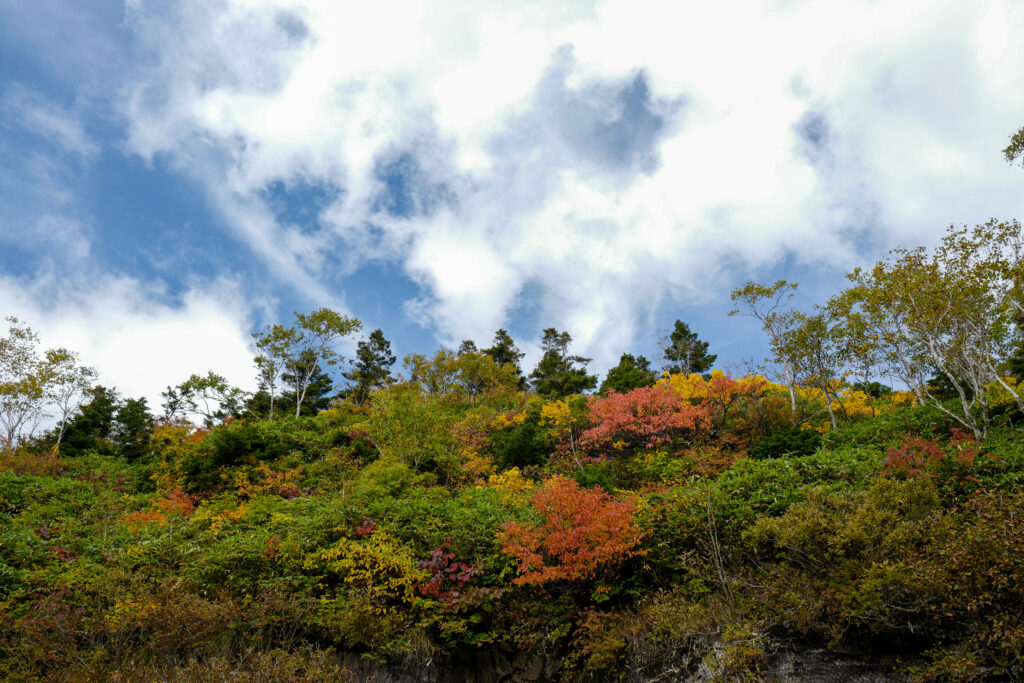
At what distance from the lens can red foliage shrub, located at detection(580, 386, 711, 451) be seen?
1526 cm

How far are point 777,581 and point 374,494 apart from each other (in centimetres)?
868

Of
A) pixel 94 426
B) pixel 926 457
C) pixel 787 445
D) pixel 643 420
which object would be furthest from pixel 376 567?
pixel 94 426

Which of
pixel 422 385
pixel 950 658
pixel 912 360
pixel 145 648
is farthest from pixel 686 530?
pixel 422 385

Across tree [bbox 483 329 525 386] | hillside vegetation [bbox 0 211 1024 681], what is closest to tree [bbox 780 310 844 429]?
hillside vegetation [bbox 0 211 1024 681]

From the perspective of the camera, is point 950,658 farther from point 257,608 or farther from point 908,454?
point 257,608

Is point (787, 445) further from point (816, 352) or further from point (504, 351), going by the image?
point (504, 351)

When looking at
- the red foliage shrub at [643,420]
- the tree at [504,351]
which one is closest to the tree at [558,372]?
the tree at [504,351]

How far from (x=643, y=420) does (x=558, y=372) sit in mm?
20438

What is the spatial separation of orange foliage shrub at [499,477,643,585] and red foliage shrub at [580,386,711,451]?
6167 millimetres

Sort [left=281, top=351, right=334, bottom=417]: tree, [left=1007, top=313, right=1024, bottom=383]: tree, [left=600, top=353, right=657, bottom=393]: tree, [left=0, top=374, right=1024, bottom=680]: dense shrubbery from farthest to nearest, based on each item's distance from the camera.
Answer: [left=281, top=351, right=334, bottom=417]: tree → [left=600, top=353, right=657, bottom=393]: tree → [left=1007, top=313, right=1024, bottom=383]: tree → [left=0, top=374, right=1024, bottom=680]: dense shrubbery

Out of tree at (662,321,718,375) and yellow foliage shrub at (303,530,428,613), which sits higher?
tree at (662,321,718,375)

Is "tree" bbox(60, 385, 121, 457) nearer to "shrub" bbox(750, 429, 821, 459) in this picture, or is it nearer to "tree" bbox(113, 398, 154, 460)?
"tree" bbox(113, 398, 154, 460)

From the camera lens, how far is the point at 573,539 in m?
8.71

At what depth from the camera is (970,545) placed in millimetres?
5758
